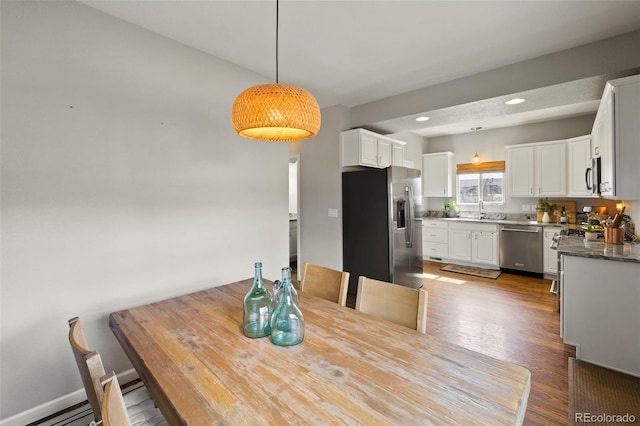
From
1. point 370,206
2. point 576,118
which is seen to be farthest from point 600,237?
point 576,118

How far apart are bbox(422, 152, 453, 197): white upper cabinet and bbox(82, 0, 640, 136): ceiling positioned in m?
2.93

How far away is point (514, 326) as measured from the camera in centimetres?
301

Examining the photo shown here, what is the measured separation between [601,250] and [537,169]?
3.11 metres

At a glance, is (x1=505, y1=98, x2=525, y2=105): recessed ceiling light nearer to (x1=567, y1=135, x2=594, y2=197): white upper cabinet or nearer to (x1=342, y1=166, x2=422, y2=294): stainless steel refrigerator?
(x1=342, y1=166, x2=422, y2=294): stainless steel refrigerator

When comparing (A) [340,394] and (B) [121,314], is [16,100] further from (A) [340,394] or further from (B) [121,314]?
(A) [340,394]

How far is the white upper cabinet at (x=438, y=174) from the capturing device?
6.10 m

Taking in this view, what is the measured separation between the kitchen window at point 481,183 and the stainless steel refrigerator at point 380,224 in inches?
97.7

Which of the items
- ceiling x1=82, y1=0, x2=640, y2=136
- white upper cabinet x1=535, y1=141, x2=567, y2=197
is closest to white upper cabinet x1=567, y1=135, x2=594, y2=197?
white upper cabinet x1=535, y1=141, x2=567, y2=197

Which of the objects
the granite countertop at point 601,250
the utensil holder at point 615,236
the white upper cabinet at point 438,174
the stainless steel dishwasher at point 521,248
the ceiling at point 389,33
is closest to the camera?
the ceiling at point 389,33

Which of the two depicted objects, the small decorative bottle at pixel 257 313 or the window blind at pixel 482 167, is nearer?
the small decorative bottle at pixel 257 313

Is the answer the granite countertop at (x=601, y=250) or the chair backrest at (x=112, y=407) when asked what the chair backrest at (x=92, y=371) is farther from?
the granite countertop at (x=601, y=250)

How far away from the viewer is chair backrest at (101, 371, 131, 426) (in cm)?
70

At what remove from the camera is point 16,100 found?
5.75ft

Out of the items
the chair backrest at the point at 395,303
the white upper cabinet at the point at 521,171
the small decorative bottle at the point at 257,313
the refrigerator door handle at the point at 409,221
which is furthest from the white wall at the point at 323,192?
the white upper cabinet at the point at 521,171
